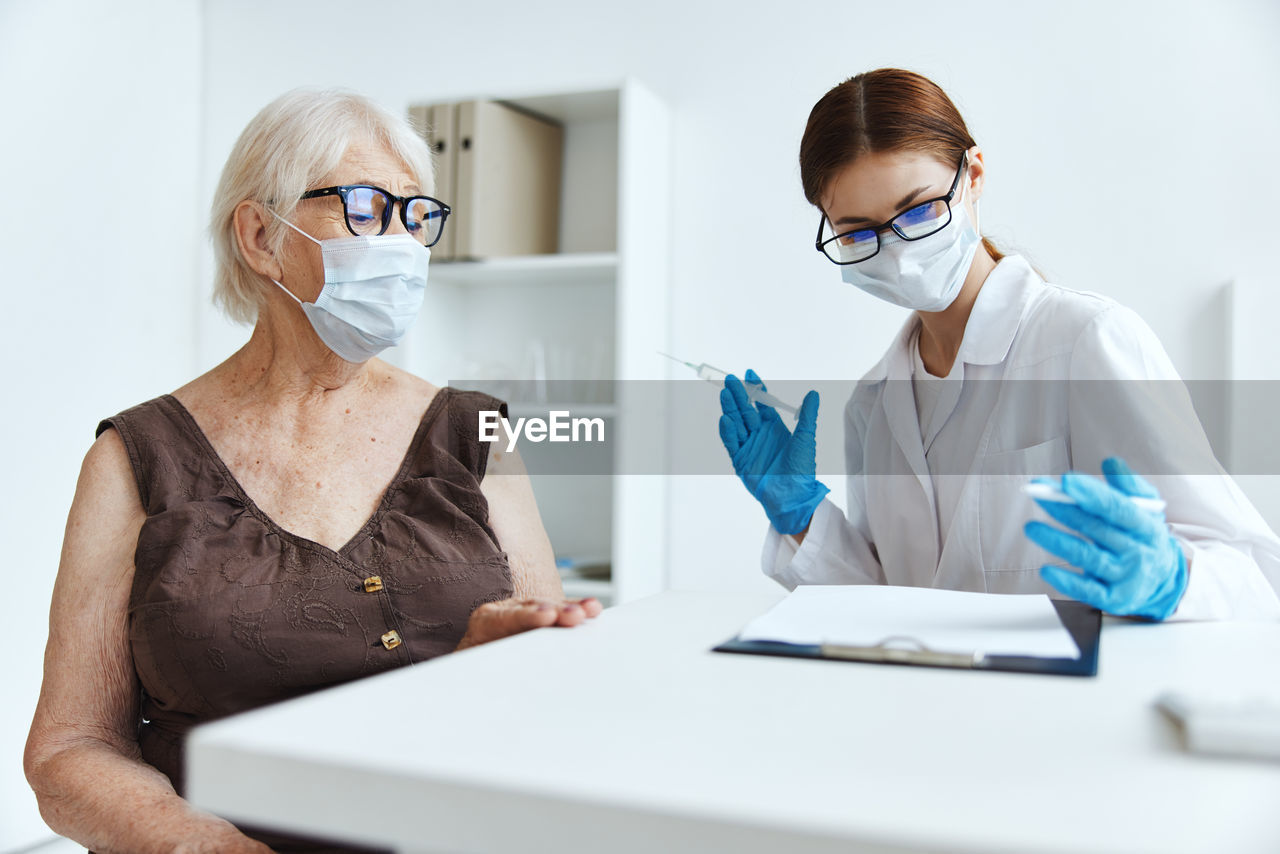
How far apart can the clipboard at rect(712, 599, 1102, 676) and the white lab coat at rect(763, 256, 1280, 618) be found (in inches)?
11.2

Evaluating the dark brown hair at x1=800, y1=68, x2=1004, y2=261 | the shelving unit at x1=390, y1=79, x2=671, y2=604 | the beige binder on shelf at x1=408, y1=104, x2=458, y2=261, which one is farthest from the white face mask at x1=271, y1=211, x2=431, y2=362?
the beige binder on shelf at x1=408, y1=104, x2=458, y2=261

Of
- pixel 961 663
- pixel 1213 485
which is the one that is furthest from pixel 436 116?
Result: pixel 961 663

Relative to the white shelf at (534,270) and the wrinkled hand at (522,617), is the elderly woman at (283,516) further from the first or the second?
the white shelf at (534,270)

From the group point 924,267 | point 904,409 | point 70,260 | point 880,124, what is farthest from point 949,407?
point 70,260

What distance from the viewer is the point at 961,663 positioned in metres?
0.58

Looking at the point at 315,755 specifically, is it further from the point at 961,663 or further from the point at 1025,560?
the point at 1025,560

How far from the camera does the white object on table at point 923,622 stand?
622 mm

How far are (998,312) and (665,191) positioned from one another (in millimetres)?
1443

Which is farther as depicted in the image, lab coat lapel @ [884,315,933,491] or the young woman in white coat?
lab coat lapel @ [884,315,933,491]

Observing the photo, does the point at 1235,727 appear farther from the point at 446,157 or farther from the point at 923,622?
the point at 446,157

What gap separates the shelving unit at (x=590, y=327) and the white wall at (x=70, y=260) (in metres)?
0.80

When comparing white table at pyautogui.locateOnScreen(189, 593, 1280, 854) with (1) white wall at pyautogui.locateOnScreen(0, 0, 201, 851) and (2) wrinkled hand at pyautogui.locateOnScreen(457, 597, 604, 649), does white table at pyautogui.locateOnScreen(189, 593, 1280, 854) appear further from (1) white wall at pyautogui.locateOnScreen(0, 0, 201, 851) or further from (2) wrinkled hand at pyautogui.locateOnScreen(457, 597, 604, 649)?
(1) white wall at pyautogui.locateOnScreen(0, 0, 201, 851)

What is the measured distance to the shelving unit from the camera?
7.86 feet

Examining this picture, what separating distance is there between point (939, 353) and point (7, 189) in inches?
91.9
